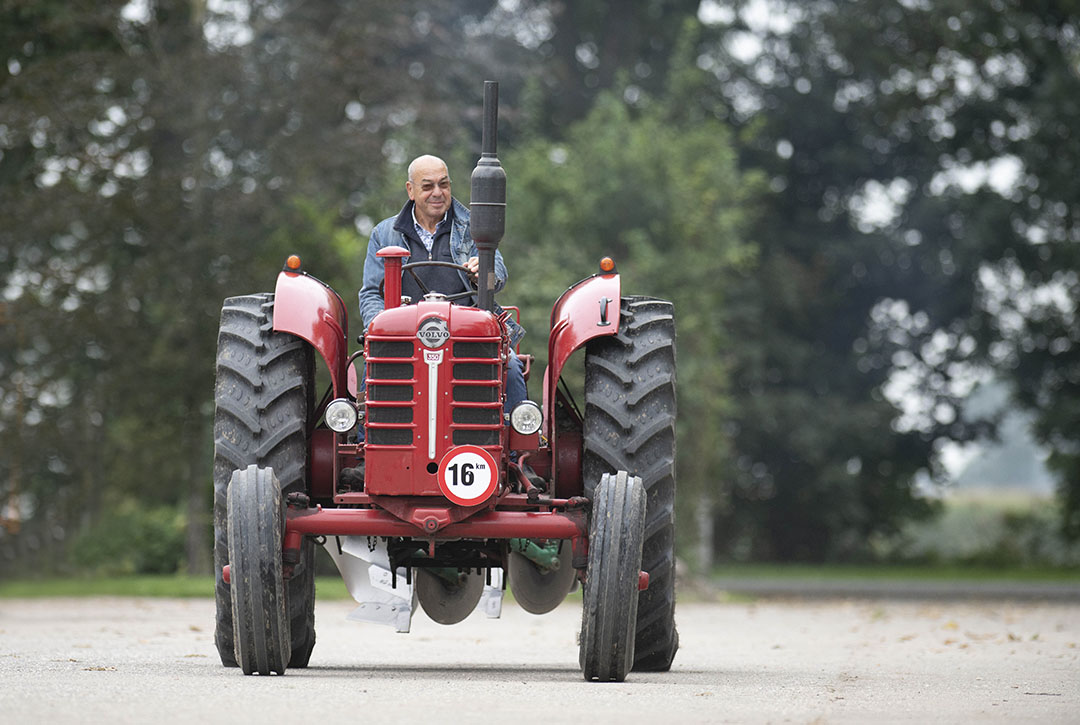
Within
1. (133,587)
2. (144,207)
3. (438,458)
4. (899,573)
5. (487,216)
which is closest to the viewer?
(438,458)

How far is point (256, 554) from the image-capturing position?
8.79 metres

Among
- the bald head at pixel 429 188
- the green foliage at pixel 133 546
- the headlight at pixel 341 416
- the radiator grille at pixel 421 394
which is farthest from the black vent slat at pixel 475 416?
the green foliage at pixel 133 546

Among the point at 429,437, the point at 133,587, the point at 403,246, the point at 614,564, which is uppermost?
the point at 403,246

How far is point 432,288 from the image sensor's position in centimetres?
991

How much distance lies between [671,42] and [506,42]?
4709 millimetres

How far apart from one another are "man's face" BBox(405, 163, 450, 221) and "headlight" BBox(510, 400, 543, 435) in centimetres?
148

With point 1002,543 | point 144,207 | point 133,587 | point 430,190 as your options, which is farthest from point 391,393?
point 1002,543

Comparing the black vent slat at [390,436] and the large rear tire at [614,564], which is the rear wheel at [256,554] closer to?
the black vent slat at [390,436]

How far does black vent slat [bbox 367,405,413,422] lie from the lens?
29.4ft

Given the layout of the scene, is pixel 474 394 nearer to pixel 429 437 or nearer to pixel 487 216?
pixel 429 437

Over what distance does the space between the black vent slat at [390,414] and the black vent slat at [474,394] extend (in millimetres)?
237

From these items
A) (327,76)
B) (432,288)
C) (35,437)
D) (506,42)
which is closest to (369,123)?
(327,76)

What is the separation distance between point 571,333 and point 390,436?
119cm

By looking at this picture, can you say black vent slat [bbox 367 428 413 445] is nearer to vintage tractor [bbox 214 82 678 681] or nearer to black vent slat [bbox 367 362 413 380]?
vintage tractor [bbox 214 82 678 681]
